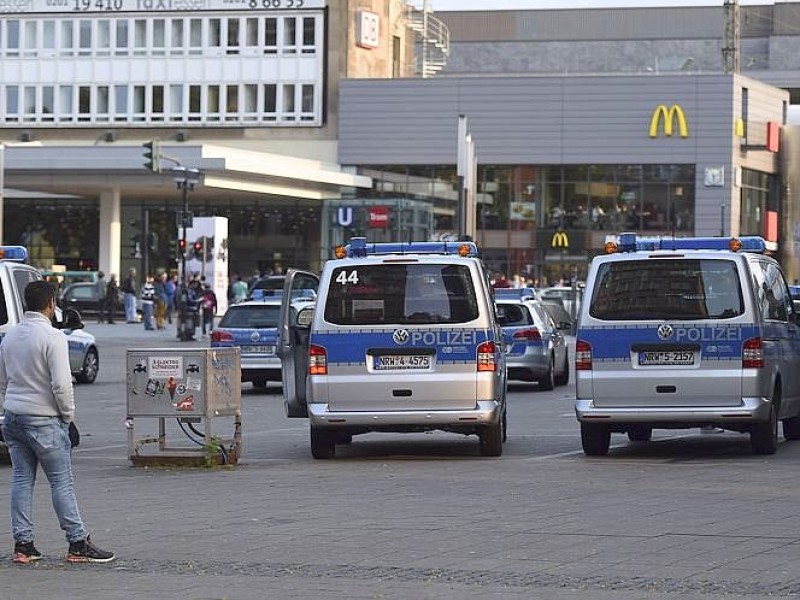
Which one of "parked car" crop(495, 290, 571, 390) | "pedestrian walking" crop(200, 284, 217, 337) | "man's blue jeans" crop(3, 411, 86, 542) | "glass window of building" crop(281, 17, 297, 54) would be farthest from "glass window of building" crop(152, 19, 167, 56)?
"man's blue jeans" crop(3, 411, 86, 542)

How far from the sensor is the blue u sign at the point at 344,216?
81.9 metres

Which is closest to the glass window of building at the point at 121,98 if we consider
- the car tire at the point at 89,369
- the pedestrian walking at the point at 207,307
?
the pedestrian walking at the point at 207,307

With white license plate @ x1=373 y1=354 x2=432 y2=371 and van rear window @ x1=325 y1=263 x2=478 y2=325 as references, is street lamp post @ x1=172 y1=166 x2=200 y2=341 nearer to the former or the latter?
van rear window @ x1=325 y1=263 x2=478 y2=325

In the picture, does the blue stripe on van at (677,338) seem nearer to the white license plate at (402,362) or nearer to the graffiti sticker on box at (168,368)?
the white license plate at (402,362)

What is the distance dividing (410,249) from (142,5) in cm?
7085

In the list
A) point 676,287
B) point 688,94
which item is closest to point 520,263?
point 688,94

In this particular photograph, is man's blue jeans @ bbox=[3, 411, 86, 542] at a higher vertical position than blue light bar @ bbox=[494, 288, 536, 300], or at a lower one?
lower

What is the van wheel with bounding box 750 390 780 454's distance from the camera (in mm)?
17078

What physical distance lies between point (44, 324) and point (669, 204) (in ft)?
250

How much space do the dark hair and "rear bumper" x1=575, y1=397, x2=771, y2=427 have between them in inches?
287

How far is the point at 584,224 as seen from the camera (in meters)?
86.1

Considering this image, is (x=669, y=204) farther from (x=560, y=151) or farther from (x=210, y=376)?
(x=210, y=376)

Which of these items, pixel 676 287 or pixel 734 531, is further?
pixel 676 287

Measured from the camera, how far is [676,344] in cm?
1677
